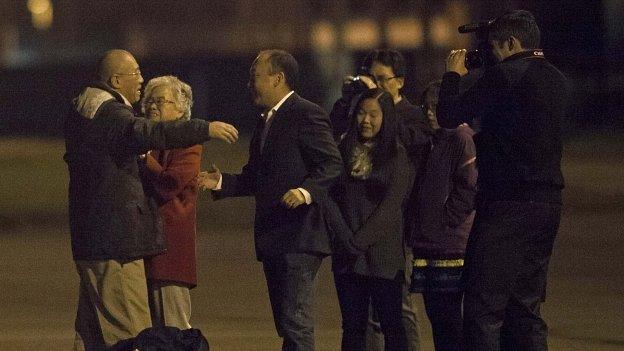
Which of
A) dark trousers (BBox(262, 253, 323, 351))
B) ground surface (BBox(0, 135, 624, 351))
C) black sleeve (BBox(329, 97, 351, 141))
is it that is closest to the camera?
dark trousers (BBox(262, 253, 323, 351))

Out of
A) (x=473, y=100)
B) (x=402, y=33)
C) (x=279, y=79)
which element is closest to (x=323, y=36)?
(x=402, y=33)

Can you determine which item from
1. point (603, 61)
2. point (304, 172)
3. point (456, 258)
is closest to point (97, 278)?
point (304, 172)

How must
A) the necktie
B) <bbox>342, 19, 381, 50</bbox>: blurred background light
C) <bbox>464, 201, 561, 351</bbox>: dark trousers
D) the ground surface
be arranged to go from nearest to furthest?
<bbox>464, 201, 561, 351</bbox>: dark trousers, the necktie, the ground surface, <bbox>342, 19, 381, 50</bbox>: blurred background light

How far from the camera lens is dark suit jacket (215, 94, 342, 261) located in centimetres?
752

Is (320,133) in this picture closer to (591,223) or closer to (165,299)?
(165,299)

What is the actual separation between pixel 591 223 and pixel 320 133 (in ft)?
34.6

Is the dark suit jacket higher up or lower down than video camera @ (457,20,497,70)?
lower down

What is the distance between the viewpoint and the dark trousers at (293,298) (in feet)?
24.5

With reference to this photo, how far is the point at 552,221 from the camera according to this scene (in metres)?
6.96

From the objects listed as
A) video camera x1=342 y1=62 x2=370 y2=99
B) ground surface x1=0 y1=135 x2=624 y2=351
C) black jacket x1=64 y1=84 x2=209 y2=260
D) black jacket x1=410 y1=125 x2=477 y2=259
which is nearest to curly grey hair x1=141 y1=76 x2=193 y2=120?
black jacket x1=64 y1=84 x2=209 y2=260

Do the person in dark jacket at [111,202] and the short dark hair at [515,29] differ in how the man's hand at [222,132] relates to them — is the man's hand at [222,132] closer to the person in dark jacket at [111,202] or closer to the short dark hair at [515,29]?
the person in dark jacket at [111,202]

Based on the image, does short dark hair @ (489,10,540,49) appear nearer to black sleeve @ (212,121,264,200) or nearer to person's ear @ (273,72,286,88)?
person's ear @ (273,72,286,88)

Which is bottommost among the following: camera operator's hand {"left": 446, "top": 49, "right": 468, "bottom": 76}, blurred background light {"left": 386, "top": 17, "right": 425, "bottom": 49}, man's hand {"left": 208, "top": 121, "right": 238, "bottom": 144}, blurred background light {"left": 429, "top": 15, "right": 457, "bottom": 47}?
blurred background light {"left": 386, "top": 17, "right": 425, "bottom": 49}

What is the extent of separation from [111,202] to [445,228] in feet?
4.96
